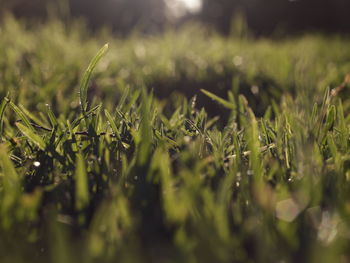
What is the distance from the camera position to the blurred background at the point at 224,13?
24.6ft

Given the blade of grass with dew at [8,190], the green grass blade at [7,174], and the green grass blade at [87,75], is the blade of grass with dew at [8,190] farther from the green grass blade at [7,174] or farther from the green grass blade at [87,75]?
the green grass blade at [87,75]

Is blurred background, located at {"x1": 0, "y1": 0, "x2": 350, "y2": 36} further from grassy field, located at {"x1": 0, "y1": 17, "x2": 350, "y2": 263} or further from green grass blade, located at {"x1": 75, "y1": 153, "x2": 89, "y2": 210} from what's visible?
green grass blade, located at {"x1": 75, "y1": 153, "x2": 89, "y2": 210}

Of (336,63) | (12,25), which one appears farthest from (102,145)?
(12,25)

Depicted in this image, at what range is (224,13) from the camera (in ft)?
34.6

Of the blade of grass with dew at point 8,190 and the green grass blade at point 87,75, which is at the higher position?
the green grass blade at point 87,75

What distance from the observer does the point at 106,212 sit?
0.48 m

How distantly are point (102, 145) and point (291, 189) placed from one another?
0.35m

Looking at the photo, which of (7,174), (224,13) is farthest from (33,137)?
(224,13)

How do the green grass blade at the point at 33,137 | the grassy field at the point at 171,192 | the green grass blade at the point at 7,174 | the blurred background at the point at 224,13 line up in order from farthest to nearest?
1. the blurred background at the point at 224,13
2. the green grass blade at the point at 33,137
3. the green grass blade at the point at 7,174
4. the grassy field at the point at 171,192

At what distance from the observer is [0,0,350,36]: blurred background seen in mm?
7496

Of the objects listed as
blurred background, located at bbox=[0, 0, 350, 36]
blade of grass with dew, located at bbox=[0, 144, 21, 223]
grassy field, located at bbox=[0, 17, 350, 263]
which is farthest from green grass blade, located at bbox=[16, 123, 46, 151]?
blurred background, located at bbox=[0, 0, 350, 36]

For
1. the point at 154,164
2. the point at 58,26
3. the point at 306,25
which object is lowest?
the point at 306,25

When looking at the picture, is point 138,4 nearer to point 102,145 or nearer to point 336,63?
point 336,63

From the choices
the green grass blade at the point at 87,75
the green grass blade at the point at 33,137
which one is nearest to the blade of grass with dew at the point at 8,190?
the green grass blade at the point at 33,137
